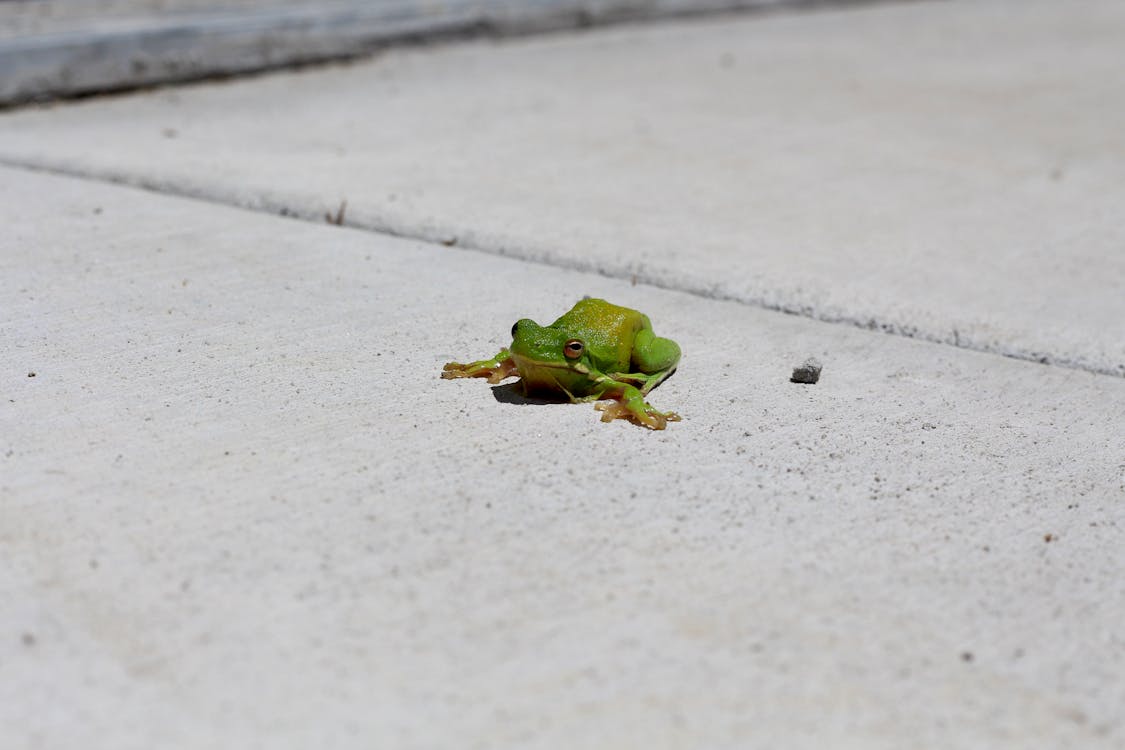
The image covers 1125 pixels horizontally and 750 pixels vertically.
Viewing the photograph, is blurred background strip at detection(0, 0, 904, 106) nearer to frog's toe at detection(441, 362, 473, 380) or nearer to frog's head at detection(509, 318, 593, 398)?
frog's toe at detection(441, 362, 473, 380)

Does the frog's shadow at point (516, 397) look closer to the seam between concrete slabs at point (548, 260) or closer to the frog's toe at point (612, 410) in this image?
the frog's toe at point (612, 410)

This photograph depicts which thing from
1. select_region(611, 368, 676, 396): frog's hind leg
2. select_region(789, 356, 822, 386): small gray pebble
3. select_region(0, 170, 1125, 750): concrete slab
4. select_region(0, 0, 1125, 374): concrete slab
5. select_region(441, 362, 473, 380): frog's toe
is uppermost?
select_region(0, 0, 1125, 374): concrete slab

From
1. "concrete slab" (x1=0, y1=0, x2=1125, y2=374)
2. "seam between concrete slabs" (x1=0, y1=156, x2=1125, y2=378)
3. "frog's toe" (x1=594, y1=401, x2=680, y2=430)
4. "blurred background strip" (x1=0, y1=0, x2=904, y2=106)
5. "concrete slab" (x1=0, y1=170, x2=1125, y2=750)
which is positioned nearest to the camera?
"concrete slab" (x1=0, y1=170, x2=1125, y2=750)

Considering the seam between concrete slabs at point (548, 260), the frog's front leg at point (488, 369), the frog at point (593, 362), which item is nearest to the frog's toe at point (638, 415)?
the frog at point (593, 362)

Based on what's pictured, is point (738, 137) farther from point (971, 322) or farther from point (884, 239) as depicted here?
point (971, 322)

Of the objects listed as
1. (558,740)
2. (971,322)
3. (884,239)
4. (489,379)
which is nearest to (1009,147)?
(884,239)

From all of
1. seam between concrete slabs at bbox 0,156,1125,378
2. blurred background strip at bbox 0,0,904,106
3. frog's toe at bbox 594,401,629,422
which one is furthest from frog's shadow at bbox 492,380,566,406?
blurred background strip at bbox 0,0,904,106

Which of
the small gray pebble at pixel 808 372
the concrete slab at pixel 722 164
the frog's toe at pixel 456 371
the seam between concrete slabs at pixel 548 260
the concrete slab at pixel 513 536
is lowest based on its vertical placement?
the concrete slab at pixel 513 536
